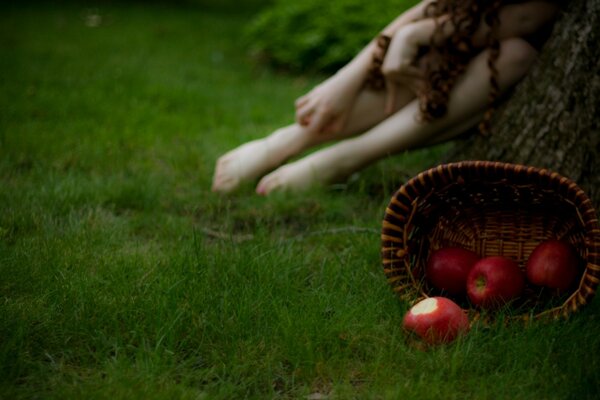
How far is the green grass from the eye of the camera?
159 cm

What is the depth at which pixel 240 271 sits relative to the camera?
204 cm

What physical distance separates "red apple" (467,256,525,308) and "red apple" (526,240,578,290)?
2.2 inches

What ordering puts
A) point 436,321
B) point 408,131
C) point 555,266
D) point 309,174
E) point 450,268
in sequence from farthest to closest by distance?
point 309,174 → point 408,131 → point 450,268 → point 555,266 → point 436,321

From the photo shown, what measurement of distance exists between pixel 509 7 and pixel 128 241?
167 centimetres

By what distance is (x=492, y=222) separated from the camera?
2143 millimetres

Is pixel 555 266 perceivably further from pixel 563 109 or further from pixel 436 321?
pixel 563 109

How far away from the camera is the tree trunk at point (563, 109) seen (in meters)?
2.24

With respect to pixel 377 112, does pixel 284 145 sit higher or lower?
lower

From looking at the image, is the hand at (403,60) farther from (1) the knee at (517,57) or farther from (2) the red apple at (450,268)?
(2) the red apple at (450,268)

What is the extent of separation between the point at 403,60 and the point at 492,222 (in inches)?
34.4

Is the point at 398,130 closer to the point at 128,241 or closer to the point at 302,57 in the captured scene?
the point at 128,241

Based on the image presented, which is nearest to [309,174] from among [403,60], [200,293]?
[403,60]

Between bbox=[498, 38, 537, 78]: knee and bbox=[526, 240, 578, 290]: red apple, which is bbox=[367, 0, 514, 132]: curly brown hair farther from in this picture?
bbox=[526, 240, 578, 290]: red apple

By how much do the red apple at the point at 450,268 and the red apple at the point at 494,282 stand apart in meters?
0.05
